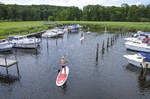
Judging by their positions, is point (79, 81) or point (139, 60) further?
point (139, 60)

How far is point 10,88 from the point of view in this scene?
17.0 meters

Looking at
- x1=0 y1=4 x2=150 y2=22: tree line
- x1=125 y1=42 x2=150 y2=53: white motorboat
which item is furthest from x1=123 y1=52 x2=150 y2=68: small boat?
x1=0 y1=4 x2=150 y2=22: tree line

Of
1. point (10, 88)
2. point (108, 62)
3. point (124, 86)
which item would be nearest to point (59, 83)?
point (10, 88)

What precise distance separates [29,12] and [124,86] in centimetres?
10401

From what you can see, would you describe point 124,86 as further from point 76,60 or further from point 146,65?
point 76,60

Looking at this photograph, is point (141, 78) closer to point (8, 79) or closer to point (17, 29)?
point (8, 79)

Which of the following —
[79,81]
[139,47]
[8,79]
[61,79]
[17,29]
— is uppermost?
[17,29]

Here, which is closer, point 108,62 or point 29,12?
point 108,62

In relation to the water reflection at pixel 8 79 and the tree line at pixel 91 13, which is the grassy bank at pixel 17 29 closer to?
the water reflection at pixel 8 79

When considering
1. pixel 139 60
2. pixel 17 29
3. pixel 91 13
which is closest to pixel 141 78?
pixel 139 60

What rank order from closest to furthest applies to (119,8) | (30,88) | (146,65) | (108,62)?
(30,88), (146,65), (108,62), (119,8)

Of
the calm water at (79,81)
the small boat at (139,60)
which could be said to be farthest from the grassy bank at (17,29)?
the small boat at (139,60)

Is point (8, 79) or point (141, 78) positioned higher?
point (8, 79)

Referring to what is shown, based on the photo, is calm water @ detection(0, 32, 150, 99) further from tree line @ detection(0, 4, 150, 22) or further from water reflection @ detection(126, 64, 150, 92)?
tree line @ detection(0, 4, 150, 22)
